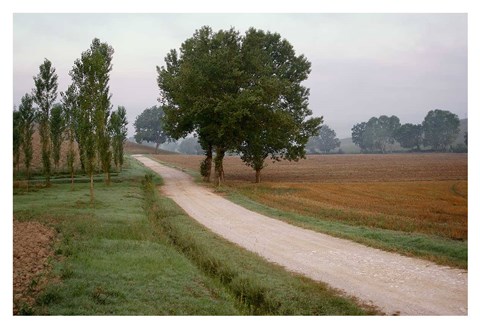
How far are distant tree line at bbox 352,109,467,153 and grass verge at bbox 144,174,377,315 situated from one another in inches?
1646

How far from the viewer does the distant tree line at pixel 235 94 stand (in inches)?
1510

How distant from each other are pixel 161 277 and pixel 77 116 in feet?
58.4

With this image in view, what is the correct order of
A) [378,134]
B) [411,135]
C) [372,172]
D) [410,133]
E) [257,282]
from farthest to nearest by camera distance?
1. [378,134]
2. [410,133]
3. [411,135]
4. [372,172]
5. [257,282]

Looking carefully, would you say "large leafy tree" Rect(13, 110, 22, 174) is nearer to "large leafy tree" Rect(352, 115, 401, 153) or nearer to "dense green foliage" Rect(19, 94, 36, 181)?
"dense green foliage" Rect(19, 94, 36, 181)

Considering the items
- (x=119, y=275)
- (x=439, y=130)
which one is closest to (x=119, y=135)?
(x=119, y=275)

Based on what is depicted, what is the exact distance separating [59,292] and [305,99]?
134ft

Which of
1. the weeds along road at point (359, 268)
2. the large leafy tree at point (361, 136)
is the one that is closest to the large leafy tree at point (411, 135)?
the large leafy tree at point (361, 136)

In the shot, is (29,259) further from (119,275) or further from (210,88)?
(210,88)

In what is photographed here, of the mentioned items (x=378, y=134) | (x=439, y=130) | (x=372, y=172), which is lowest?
(x=372, y=172)

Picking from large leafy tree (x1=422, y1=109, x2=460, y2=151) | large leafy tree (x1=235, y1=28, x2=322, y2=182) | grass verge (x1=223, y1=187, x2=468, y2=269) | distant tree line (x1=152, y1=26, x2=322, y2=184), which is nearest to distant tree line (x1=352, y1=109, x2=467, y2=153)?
large leafy tree (x1=422, y1=109, x2=460, y2=151)

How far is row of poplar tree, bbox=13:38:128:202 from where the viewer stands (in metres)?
26.3

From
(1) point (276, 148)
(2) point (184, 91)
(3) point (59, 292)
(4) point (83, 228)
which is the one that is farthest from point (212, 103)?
(3) point (59, 292)

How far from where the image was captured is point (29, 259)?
44.7 feet

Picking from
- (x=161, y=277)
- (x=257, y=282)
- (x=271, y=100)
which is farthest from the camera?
(x=271, y=100)
